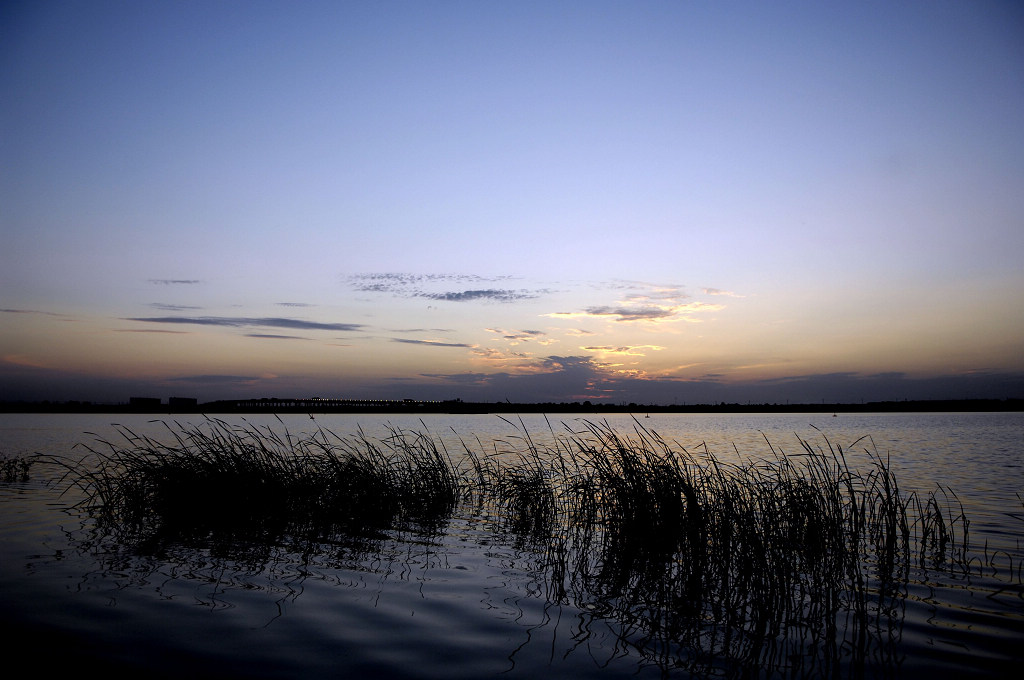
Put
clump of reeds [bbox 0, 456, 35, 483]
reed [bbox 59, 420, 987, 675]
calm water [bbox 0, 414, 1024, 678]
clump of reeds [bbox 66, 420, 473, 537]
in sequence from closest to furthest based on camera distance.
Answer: calm water [bbox 0, 414, 1024, 678] → reed [bbox 59, 420, 987, 675] → clump of reeds [bbox 66, 420, 473, 537] → clump of reeds [bbox 0, 456, 35, 483]

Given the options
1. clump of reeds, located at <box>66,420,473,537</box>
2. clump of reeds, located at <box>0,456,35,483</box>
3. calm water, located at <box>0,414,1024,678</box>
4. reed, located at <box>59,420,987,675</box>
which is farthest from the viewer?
clump of reeds, located at <box>0,456,35,483</box>

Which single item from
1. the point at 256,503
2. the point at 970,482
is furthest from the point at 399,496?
the point at 970,482

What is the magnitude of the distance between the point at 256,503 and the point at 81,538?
3912 mm

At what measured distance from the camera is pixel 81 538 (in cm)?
1226

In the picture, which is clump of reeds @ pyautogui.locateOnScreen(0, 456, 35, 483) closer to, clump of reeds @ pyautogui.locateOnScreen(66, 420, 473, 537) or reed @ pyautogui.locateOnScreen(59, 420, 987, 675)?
clump of reeds @ pyautogui.locateOnScreen(66, 420, 473, 537)

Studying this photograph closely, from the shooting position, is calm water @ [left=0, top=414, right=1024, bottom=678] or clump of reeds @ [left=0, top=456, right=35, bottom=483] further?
clump of reeds @ [left=0, top=456, right=35, bottom=483]

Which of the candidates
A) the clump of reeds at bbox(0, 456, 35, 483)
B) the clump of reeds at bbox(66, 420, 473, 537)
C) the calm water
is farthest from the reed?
the clump of reeds at bbox(0, 456, 35, 483)

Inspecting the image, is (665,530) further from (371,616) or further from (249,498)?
(249,498)

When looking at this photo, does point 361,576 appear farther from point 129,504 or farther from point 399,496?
point 129,504

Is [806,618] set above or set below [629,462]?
below

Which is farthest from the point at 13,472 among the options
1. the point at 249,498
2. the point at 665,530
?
the point at 665,530

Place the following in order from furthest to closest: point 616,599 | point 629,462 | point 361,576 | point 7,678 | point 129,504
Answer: point 129,504 → point 629,462 → point 361,576 → point 616,599 → point 7,678

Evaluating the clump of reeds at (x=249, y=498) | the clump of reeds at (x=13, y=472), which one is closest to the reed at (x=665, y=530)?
the clump of reeds at (x=249, y=498)

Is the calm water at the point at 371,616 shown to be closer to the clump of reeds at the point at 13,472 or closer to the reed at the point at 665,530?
the reed at the point at 665,530
